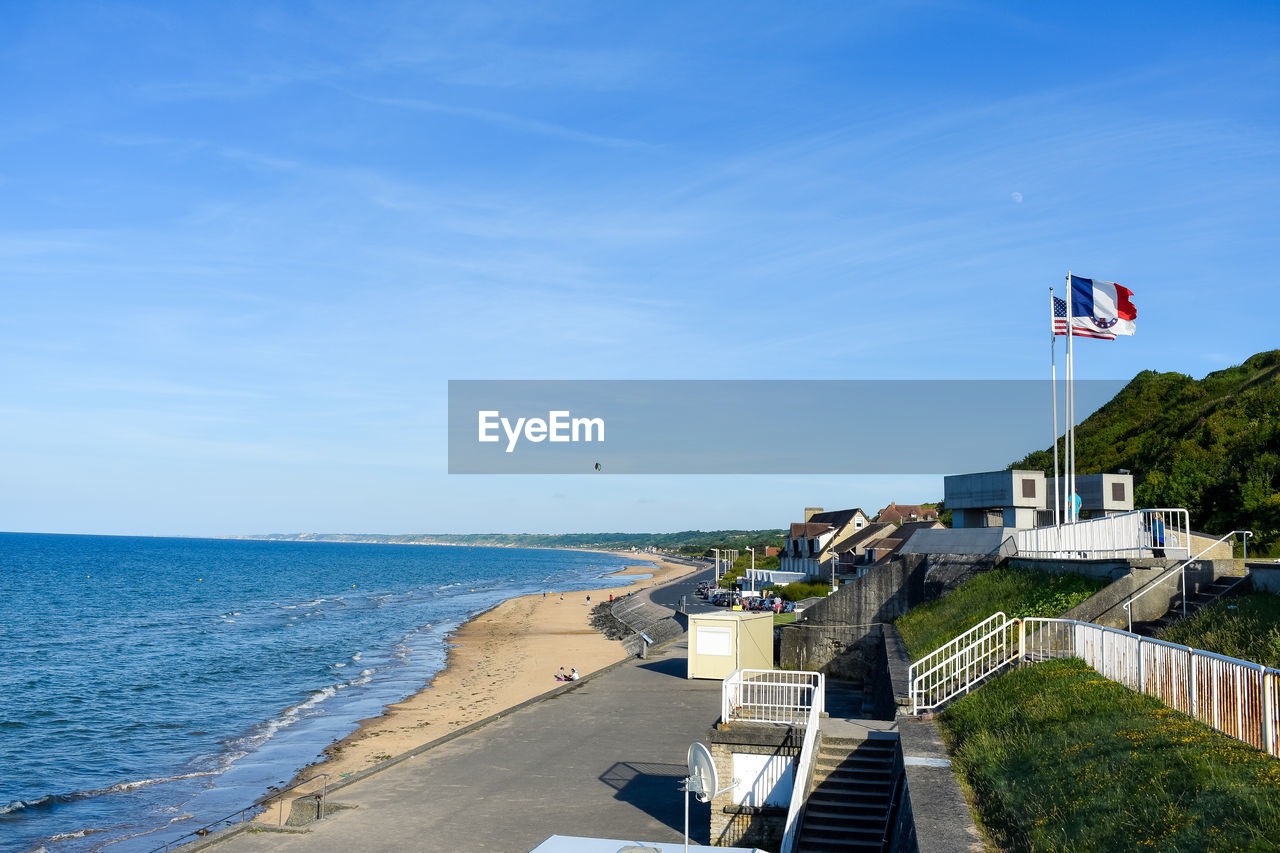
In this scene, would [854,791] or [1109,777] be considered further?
[854,791]

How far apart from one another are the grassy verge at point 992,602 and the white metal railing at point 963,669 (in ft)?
3.55

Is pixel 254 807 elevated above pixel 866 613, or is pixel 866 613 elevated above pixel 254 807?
pixel 866 613

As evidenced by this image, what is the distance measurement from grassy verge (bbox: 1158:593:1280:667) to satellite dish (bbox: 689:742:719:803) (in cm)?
676

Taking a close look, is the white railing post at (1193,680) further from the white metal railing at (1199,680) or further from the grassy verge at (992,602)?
the grassy verge at (992,602)

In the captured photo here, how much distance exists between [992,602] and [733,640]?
9609mm

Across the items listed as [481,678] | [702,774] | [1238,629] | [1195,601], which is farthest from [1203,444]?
[702,774]

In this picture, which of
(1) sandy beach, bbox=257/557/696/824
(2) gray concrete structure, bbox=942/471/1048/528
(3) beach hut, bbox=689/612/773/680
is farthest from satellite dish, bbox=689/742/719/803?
(2) gray concrete structure, bbox=942/471/1048/528

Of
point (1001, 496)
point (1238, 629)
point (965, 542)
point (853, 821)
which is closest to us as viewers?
point (1238, 629)

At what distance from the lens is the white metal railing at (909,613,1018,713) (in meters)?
16.6

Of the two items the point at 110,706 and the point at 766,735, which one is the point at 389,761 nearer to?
the point at 766,735

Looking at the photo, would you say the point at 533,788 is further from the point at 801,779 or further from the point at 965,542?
the point at 965,542

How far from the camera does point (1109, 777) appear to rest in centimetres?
897

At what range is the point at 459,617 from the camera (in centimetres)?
8625

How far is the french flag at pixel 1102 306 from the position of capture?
88.0ft
